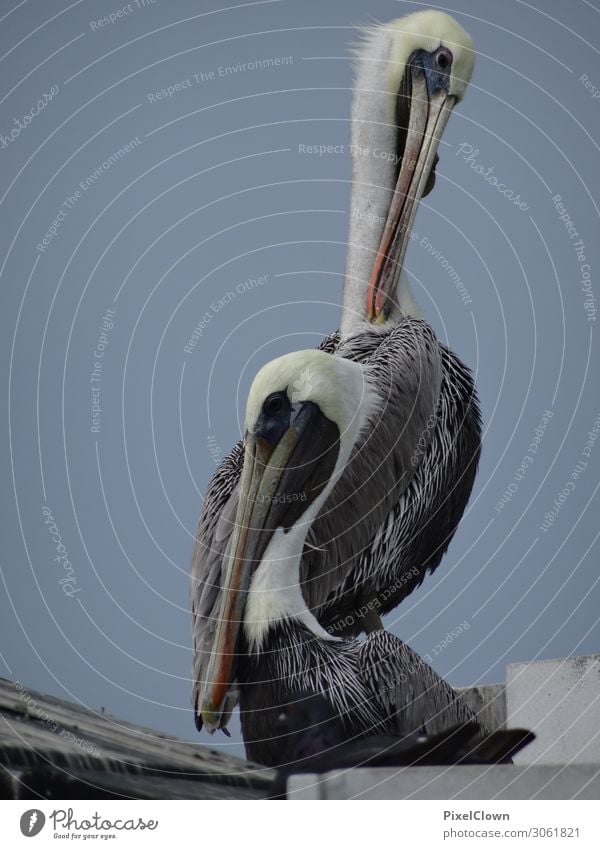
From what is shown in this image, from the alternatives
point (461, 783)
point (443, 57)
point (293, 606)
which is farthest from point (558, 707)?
point (443, 57)

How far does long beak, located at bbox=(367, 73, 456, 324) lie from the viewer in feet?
15.5

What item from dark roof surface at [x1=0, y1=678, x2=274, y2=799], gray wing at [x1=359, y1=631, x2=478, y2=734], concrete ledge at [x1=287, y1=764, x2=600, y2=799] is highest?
gray wing at [x1=359, y1=631, x2=478, y2=734]

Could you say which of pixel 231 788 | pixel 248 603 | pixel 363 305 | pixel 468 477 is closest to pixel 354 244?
pixel 363 305

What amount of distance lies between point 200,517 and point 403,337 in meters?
0.96

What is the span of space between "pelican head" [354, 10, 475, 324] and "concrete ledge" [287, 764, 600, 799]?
2.08m

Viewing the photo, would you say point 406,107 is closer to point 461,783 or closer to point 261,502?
point 261,502

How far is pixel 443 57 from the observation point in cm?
471

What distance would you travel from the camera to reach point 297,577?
4.04 metres

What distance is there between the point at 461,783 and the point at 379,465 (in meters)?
1.50

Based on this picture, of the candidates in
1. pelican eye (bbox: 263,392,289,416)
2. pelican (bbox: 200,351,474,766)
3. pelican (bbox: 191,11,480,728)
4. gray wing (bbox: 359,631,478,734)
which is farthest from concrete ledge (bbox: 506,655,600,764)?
pelican eye (bbox: 263,392,289,416)

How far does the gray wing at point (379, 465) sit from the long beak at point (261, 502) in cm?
20

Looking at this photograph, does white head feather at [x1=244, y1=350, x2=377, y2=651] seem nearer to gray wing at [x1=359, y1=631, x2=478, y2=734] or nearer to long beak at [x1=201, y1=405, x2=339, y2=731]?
long beak at [x1=201, y1=405, x2=339, y2=731]

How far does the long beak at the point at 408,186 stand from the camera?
15.5 ft
